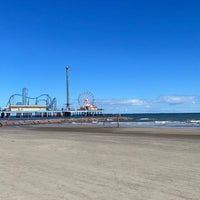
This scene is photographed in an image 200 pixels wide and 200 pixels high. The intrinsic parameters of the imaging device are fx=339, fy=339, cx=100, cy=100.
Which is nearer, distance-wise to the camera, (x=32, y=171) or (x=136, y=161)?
(x=32, y=171)

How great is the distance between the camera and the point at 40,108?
17312 cm

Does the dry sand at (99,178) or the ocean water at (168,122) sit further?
the ocean water at (168,122)

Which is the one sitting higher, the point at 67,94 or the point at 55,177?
the point at 67,94

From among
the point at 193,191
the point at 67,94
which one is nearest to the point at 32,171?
the point at 193,191

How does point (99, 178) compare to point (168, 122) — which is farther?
point (168, 122)

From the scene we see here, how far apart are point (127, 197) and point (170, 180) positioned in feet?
6.38

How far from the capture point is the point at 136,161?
452 inches

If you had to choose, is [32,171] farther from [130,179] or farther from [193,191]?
[193,191]

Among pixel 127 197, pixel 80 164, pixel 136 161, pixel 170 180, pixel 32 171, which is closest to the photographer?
pixel 127 197

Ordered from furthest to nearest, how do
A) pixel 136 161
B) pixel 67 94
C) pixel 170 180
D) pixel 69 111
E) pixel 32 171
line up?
pixel 69 111 < pixel 67 94 < pixel 136 161 < pixel 32 171 < pixel 170 180

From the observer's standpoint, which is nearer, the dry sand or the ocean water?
the dry sand

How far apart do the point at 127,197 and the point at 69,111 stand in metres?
157

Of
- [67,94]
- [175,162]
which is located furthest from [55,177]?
[67,94]

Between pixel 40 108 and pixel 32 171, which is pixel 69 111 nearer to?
pixel 40 108
